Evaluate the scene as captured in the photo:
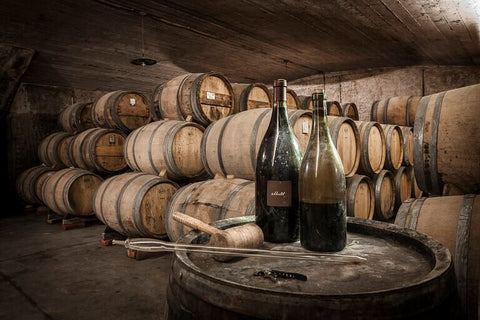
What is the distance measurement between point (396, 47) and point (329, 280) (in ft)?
23.8

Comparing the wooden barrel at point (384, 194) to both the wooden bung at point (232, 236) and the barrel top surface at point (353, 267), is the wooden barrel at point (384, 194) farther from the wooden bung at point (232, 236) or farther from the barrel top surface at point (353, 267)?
the wooden bung at point (232, 236)

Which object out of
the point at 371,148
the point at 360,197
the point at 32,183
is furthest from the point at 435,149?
the point at 32,183

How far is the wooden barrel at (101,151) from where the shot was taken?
5.90 metres

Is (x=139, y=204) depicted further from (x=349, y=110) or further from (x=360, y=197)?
(x=349, y=110)

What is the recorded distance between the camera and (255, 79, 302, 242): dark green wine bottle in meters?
1.23

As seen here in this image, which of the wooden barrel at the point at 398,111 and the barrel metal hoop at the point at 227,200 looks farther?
the wooden barrel at the point at 398,111

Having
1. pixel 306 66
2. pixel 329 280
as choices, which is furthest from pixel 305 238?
pixel 306 66

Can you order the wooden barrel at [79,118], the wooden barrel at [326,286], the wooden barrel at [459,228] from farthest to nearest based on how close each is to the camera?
the wooden barrel at [79,118] → the wooden barrel at [459,228] → the wooden barrel at [326,286]

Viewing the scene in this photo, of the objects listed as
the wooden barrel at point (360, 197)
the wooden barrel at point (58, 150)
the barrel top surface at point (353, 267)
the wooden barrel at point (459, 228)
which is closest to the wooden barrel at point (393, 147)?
the wooden barrel at point (360, 197)

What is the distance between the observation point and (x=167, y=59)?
7836 millimetres

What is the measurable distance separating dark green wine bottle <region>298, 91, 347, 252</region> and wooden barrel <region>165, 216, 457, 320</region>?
0.22 feet

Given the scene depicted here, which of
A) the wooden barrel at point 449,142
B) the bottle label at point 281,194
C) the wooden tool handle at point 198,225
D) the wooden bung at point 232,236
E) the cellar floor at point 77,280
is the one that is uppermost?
the wooden barrel at point 449,142

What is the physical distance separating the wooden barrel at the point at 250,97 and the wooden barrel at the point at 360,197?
188 cm

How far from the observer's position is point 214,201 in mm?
2871
